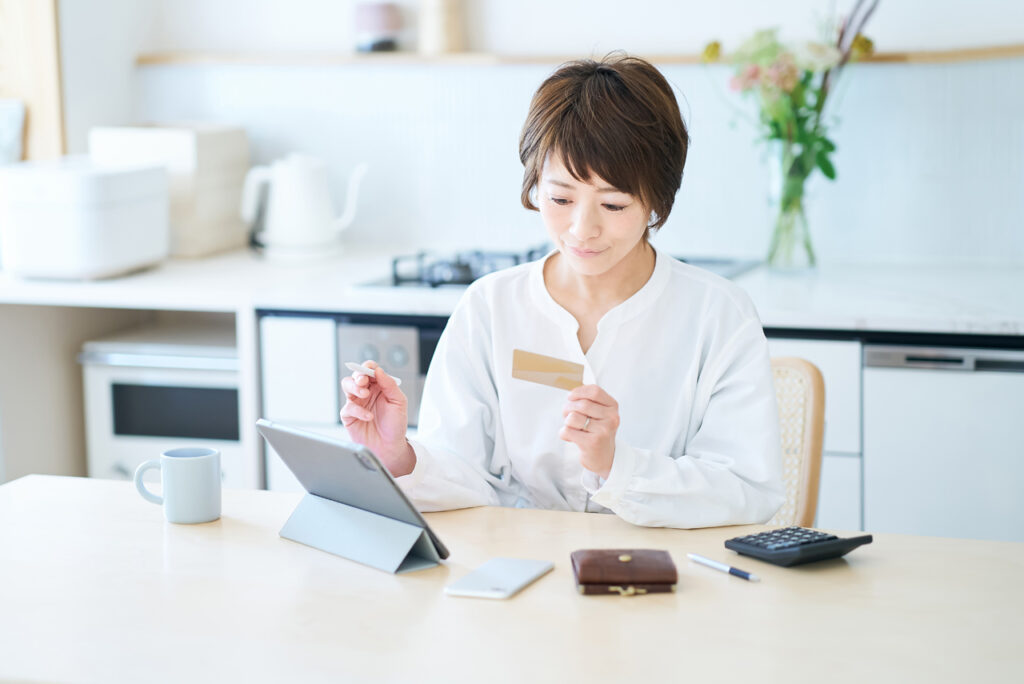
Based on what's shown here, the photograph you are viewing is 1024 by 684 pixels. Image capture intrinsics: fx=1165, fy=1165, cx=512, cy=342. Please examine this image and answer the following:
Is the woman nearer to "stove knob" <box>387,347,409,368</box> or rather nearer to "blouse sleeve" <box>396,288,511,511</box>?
"blouse sleeve" <box>396,288,511,511</box>

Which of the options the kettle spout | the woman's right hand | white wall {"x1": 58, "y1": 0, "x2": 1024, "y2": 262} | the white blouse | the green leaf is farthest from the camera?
the kettle spout

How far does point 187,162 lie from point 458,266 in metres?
0.80

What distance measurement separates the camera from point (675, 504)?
4.53ft

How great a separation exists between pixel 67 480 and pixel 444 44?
179 centimetres

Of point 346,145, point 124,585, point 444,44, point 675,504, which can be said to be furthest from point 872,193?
point 124,585

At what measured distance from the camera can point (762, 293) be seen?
247 cm

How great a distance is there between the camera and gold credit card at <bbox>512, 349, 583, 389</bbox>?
1331 millimetres

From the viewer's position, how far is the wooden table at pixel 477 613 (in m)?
1.02

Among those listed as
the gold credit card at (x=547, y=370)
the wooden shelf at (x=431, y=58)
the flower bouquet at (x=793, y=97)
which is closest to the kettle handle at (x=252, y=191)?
the wooden shelf at (x=431, y=58)

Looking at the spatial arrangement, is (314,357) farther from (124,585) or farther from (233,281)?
(124,585)

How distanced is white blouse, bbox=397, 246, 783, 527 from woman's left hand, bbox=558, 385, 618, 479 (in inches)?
5.8

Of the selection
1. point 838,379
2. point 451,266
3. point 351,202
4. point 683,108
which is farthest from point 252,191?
point 838,379

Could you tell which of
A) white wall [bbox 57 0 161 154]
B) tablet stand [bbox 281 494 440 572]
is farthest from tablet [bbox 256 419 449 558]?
white wall [bbox 57 0 161 154]

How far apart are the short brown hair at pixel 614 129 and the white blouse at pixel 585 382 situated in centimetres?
17
